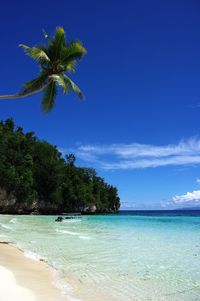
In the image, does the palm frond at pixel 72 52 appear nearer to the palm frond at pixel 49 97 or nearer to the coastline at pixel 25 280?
the palm frond at pixel 49 97

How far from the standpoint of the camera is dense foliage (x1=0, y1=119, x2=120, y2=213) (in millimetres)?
65375

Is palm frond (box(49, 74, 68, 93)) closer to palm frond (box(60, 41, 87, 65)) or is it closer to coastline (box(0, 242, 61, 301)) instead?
palm frond (box(60, 41, 87, 65))

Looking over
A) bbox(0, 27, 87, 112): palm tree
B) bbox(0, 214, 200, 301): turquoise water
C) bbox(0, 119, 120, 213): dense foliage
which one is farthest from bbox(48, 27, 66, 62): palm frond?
bbox(0, 119, 120, 213): dense foliage

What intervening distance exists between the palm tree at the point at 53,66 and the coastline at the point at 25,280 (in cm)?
652

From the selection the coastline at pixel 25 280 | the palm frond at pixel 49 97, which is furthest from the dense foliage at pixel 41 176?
the coastline at pixel 25 280

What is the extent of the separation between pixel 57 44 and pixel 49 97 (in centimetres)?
233

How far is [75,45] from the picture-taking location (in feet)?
52.5

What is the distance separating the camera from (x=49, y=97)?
16.5m

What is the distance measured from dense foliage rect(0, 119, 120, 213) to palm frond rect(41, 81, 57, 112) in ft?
155

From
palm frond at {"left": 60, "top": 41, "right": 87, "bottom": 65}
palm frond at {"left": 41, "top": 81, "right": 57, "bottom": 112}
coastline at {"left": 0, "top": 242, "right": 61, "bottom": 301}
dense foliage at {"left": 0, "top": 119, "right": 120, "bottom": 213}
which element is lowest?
coastline at {"left": 0, "top": 242, "right": 61, "bottom": 301}

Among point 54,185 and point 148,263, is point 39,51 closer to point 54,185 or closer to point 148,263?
point 148,263

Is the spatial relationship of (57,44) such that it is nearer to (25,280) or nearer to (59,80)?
(59,80)

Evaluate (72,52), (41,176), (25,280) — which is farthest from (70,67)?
(41,176)

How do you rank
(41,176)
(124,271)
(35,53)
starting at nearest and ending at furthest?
1. (124,271)
2. (35,53)
3. (41,176)
